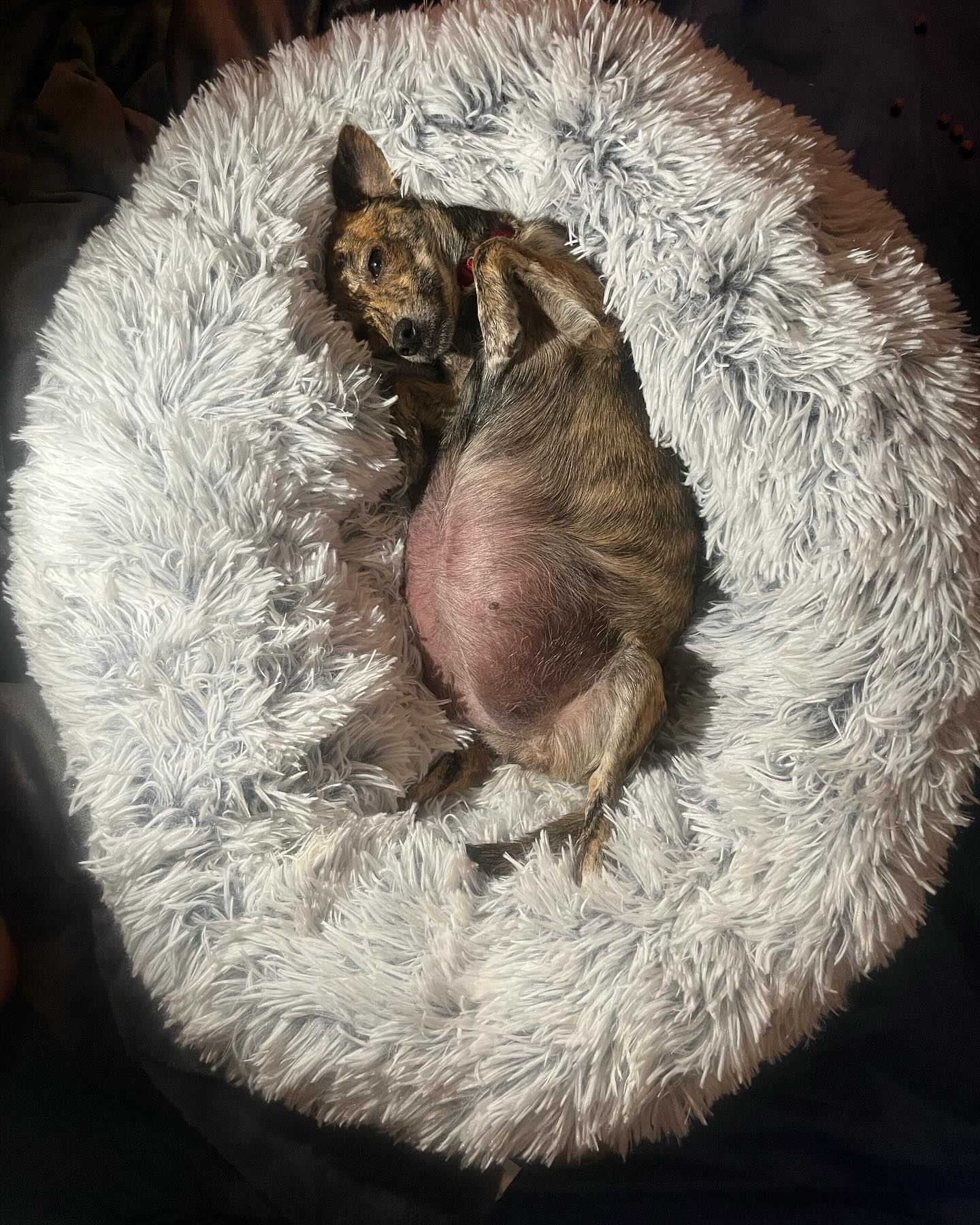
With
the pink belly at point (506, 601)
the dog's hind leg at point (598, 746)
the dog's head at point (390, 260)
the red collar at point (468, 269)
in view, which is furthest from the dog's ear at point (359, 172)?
the dog's hind leg at point (598, 746)

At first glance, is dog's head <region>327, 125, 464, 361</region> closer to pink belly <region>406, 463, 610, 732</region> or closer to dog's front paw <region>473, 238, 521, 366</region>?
dog's front paw <region>473, 238, 521, 366</region>

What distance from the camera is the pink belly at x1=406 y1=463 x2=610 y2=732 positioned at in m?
0.99

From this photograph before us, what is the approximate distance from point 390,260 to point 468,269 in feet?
0.34

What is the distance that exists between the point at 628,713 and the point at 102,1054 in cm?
70

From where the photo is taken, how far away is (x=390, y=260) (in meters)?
1.00

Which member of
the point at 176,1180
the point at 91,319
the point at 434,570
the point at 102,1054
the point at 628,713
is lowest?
the point at 176,1180

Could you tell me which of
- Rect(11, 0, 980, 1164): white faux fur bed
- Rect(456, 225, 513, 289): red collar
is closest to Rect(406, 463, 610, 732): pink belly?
Rect(11, 0, 980, 1164): white faux fur bed

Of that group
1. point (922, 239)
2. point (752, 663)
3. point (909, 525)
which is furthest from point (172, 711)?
point (922, 239)

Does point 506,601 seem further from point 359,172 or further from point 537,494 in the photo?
point 359,172

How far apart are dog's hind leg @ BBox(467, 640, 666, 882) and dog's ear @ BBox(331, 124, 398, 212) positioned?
2.23 ft

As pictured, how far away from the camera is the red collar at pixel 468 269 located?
1018mm

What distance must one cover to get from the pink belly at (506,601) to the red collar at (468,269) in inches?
9.9

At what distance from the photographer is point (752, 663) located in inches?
36.6

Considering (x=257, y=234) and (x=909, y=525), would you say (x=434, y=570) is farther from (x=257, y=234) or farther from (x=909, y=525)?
(x=909, y=525)
